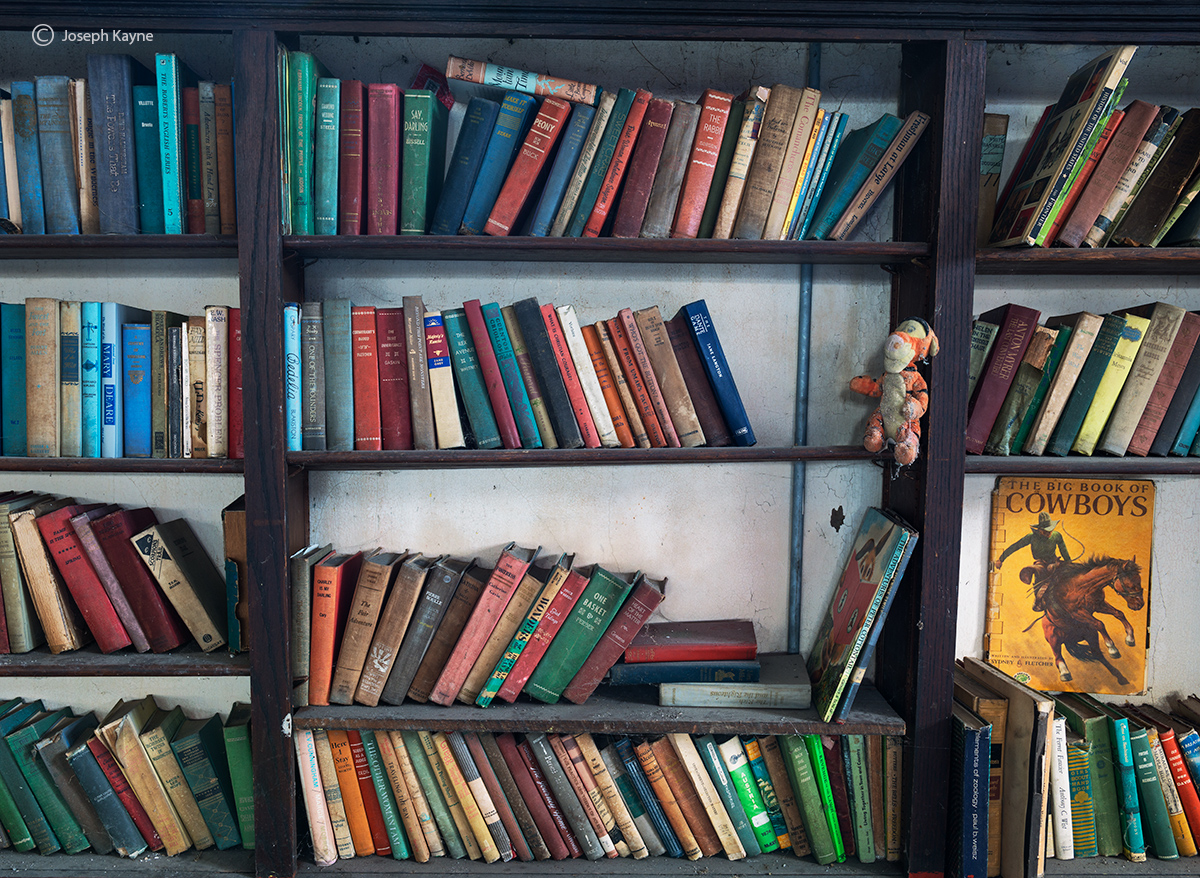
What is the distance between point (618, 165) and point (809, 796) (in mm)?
1349

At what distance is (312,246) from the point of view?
4.44 feet

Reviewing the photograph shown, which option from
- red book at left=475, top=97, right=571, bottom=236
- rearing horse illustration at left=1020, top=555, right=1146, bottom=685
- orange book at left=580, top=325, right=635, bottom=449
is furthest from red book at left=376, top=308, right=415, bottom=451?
rearing horse illustration at left=1020, top=555, right=1146, bottom=685

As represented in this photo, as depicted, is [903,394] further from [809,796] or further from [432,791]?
[432,791]

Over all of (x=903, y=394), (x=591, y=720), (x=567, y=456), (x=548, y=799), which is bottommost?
(x=548, y=799)

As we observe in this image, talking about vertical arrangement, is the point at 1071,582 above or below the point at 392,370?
below

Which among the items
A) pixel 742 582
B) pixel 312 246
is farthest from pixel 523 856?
pixel 312 246

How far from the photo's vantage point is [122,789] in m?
1.46

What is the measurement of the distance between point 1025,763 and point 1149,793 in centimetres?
35

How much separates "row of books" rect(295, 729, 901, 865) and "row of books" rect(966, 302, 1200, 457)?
0.72 meters

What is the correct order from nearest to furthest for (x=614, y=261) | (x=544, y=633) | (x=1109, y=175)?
(x=1109, y=175) < (x=544, y=633) < (x=614, y=261)

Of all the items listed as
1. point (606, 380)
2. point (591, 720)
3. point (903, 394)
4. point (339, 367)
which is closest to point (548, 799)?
point (591, 720)

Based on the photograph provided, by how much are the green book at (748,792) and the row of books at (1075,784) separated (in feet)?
1.19

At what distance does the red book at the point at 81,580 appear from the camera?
1421 millimetres

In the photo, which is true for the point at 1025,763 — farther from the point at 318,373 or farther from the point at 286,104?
the point at 286,104
